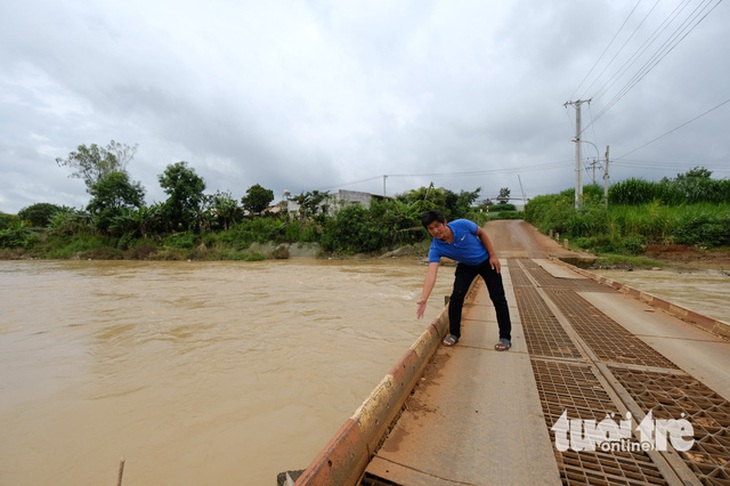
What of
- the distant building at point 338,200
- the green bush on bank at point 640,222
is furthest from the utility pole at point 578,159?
the distant building at point 338,200

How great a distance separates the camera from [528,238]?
19453 mm

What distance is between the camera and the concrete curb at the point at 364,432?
123 cm

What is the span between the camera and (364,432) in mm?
1522

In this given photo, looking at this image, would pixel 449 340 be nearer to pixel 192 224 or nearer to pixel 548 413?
pixel 548 413

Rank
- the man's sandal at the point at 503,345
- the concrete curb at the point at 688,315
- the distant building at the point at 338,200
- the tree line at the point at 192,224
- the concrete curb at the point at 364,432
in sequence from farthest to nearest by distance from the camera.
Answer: the distant building at the point at 338,200 < the tree line at the point at 192,224 < the concrete curb at the point at 688,315 < the man's sandal at the point at 503,345 < the concrete curb at the point at 364,432

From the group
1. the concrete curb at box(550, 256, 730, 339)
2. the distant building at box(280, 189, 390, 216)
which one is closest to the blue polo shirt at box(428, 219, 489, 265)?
the concrete curb at box(550, 256, 730, 339)

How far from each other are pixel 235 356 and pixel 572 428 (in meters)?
3.72

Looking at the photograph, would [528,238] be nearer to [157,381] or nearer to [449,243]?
[449,243]

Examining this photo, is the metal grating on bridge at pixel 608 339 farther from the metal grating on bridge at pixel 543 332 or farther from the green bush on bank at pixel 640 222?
the green bush on bank at pixel 640 222

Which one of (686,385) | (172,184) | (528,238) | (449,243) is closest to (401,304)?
(449,243)

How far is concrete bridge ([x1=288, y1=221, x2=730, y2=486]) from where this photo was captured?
4.70 ft

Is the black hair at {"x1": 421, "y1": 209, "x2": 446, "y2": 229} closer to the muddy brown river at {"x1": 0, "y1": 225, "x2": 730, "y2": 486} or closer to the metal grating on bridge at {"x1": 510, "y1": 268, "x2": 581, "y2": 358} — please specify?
the metal grating on bridge at {"x1": 510, "y1": 268, "x2": 581, "y2": 358}

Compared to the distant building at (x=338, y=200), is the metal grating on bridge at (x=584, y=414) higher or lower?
lower

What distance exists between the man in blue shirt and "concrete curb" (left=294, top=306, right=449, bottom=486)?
79cm
